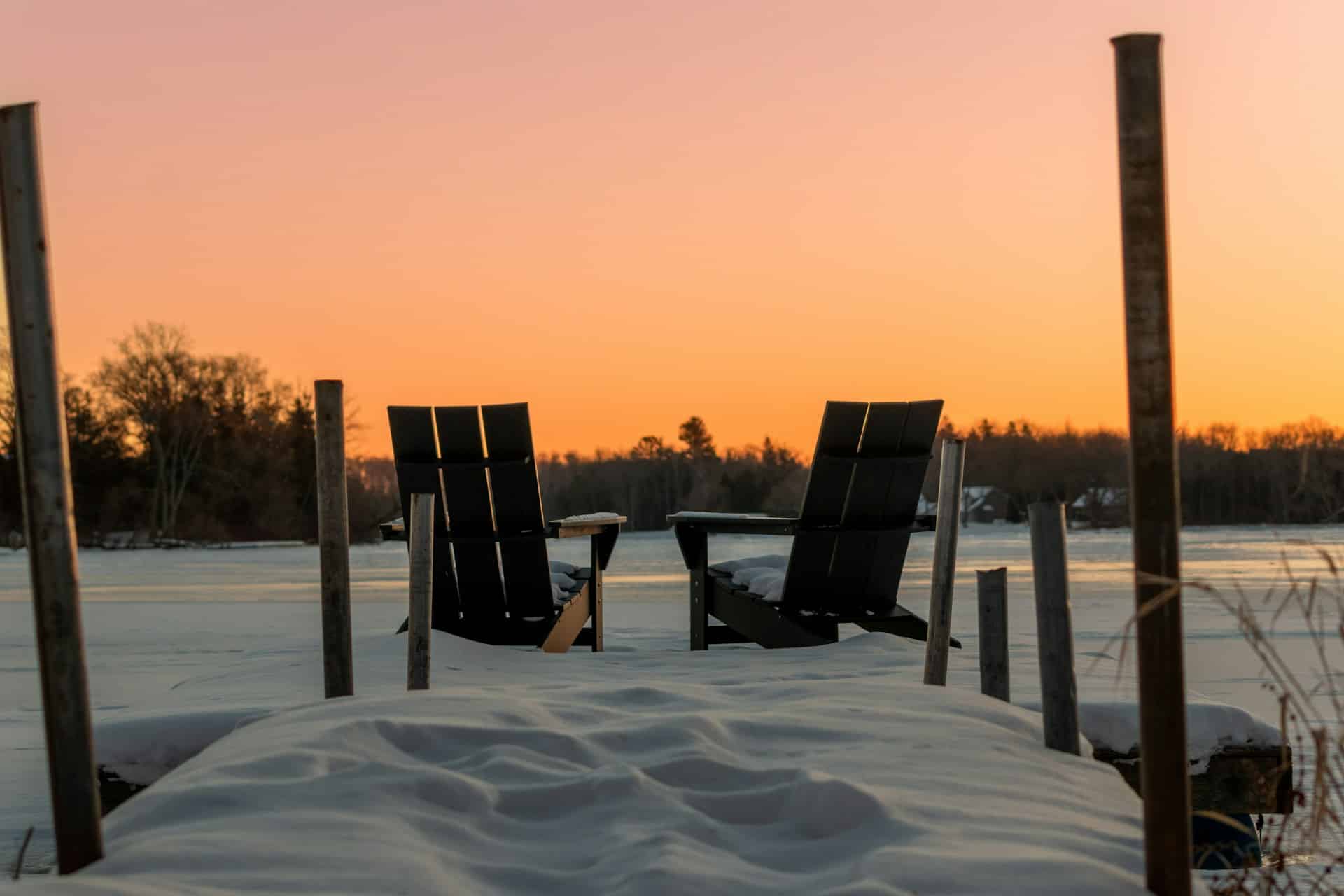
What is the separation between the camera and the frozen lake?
4691 millimetres

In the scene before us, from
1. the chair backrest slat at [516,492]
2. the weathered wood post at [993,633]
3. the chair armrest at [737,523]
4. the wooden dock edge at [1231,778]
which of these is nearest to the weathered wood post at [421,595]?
the chair backrest slat at [516,492]

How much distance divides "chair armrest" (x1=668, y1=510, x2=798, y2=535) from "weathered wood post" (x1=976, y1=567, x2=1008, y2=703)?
1693 millimetres

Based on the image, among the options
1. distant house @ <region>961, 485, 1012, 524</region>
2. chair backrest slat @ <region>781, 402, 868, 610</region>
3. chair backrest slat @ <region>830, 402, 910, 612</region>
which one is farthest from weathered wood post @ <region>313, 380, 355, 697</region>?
distant house @ <region>961, 485, 1012, 524</region>

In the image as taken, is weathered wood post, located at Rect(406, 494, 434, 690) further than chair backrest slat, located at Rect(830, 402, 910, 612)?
No

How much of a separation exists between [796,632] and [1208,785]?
218cm

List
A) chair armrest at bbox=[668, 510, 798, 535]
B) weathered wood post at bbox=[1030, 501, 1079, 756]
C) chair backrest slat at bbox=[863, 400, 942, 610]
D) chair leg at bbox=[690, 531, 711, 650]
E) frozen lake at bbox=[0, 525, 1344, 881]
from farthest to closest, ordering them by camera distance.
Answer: chair leg at bbox=[690, 531, 711, 650] < chair backrest slat at bbox=[863, 400, 942, 610] < chair armrest at bbox=[668, 510, 798, 535] < frozen lake at bbox=[0, 525, 1344, 881] < weathered wood post at bbox=[1030, 501, 1079, 756]

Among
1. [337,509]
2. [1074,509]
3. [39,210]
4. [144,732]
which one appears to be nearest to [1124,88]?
[39,210]

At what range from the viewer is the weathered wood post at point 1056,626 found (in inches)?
116

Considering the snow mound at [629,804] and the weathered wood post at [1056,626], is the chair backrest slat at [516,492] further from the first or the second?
the weathered wood post at [1056,626]

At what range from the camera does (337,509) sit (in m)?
3.77

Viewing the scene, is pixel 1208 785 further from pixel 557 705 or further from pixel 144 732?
pixel 144 732

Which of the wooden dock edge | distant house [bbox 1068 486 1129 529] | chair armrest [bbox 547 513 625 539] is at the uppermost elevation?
chair armrest [bbox 547 513 625 539]

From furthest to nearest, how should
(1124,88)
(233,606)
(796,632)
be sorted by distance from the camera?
(233,606) → (796,632) → (1124,88)

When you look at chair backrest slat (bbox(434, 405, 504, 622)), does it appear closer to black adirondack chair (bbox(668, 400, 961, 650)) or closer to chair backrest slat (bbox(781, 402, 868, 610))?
black adirondack chair (bbox(668, 400, 961, 650))
